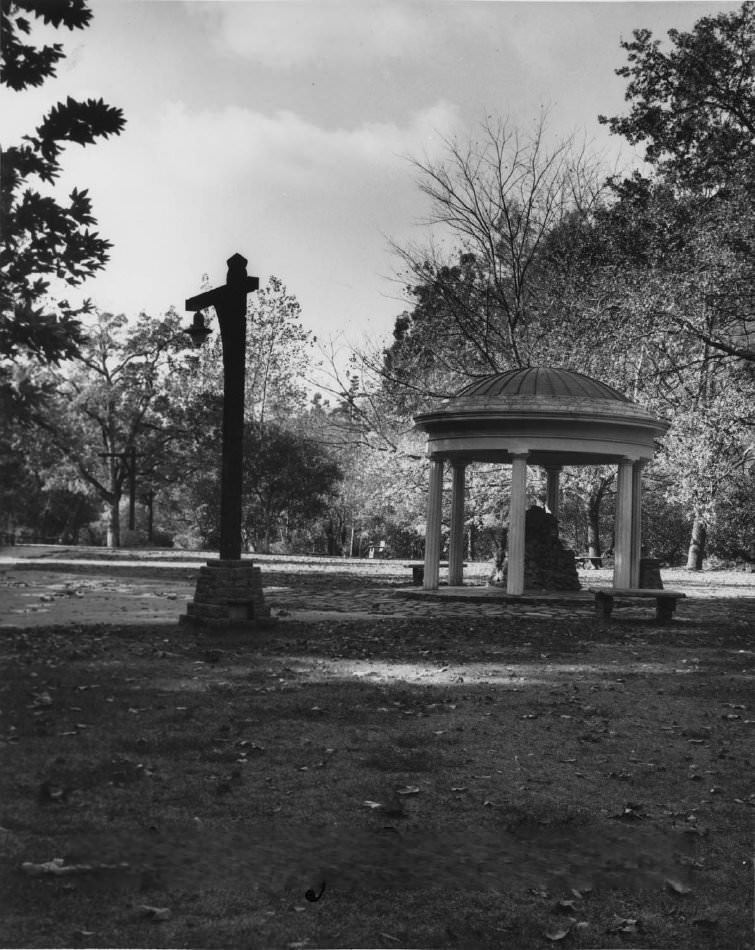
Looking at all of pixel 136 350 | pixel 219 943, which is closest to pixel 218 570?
pixel 219 943

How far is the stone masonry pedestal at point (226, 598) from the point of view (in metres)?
11.1

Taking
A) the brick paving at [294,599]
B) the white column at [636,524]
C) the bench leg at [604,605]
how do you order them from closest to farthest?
the brick paving at [294,599]
the bench leg at [604,605]
the white column at [636,524]

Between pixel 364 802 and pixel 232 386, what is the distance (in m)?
6.97

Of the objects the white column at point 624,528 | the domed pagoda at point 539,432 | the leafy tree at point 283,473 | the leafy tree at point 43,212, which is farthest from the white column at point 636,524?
the leafy tree at point 283,473

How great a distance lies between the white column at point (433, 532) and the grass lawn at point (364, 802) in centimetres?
738

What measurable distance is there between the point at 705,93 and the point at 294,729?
42.7 feet

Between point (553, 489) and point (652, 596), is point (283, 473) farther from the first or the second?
point (652, 596)

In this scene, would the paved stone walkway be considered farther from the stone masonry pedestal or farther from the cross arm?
the cross arm

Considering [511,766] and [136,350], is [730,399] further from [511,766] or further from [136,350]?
[136,350]

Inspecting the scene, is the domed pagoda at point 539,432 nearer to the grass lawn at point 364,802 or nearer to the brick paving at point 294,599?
the brick paving at point 294,599

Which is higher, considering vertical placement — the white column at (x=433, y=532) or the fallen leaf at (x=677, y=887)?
the white column at (x=433, y=532)

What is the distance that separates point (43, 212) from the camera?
6.46m

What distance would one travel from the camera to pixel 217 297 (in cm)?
1148

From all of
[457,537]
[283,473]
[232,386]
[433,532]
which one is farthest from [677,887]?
[283,473]
